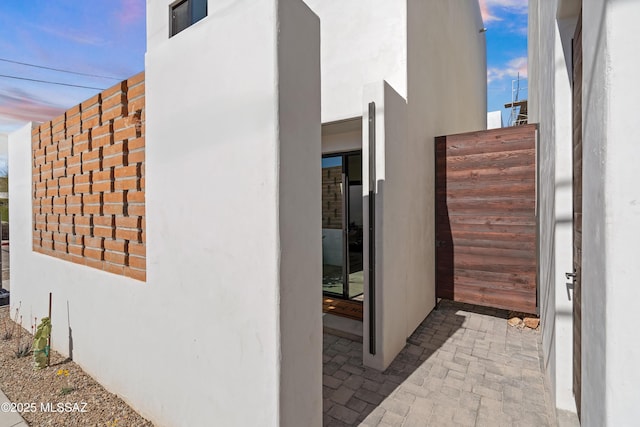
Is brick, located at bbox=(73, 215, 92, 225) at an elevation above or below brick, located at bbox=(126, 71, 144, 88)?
below

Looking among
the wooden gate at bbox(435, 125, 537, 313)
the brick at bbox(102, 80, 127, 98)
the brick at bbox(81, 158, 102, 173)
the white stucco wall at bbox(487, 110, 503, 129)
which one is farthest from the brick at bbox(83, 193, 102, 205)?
the white stucco wall at bbox(487, 110, 503, 129)

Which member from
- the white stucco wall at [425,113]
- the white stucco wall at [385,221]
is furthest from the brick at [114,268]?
the white stucco wall at [425,113]

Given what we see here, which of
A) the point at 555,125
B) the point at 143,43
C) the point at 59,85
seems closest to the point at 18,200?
the point at 143,43

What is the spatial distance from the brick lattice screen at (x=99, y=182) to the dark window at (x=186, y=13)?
2.34 metres

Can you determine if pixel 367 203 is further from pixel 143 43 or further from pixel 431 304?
pixel 143 43

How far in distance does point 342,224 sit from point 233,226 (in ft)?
12.0

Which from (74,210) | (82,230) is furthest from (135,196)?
(74,210)

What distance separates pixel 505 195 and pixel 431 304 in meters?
2.17

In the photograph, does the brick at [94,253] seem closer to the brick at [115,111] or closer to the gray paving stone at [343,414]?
the brick at [115,111]

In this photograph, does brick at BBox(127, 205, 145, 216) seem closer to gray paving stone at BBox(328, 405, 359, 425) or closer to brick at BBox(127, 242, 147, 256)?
brick at BBox(127, 242, 147, 256)

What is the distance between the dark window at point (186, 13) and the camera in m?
4.50

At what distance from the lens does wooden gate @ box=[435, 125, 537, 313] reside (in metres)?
4.29
